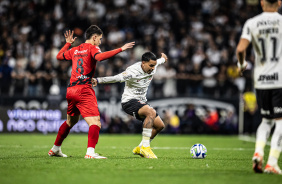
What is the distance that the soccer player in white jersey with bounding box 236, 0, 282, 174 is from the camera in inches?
257

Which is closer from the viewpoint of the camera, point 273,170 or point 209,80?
point 273,170

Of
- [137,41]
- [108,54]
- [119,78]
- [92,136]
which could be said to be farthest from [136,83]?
[137,41]

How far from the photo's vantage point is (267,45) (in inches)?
264

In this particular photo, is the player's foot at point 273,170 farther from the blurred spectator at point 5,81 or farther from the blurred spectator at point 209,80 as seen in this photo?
the blurred spectator at point 5,81

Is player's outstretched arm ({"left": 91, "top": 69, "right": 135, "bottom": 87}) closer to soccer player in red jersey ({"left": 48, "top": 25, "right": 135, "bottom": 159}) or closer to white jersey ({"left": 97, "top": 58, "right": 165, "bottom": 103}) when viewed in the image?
white jersey ({"left": 97, "top": 58, "right": 165, "bottom": 103})

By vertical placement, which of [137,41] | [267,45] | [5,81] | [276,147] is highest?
[137,41]

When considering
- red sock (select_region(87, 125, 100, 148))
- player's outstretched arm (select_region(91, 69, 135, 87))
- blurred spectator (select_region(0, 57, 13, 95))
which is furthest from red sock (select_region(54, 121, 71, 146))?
blurred spectator (select_region(0, 57, 13, 95))

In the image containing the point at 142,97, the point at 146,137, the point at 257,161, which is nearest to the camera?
the point at 257,161

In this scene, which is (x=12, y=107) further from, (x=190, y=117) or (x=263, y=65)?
(x=263, y=65)

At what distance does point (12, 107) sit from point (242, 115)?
30.2 ft

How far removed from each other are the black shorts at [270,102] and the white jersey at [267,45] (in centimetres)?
9

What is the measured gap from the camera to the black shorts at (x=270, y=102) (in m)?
6.49

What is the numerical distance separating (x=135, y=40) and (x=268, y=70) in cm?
1557

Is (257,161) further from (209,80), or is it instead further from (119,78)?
(209,80)
